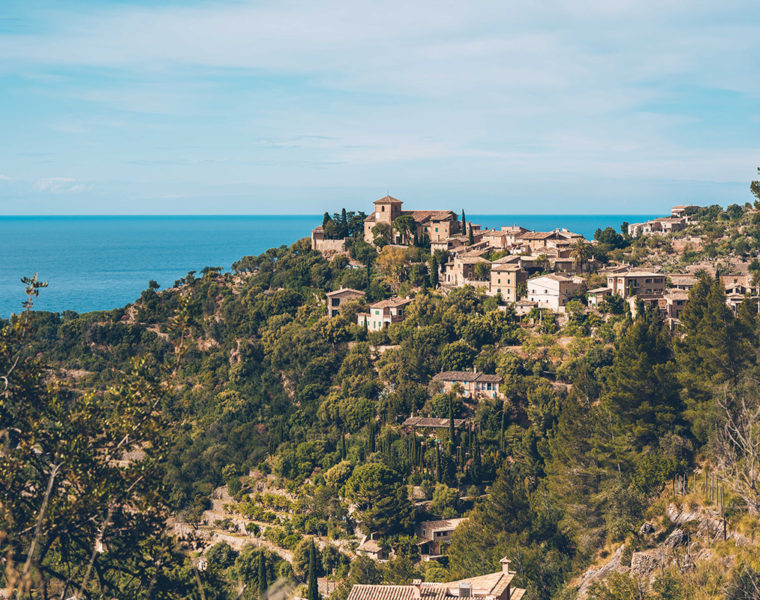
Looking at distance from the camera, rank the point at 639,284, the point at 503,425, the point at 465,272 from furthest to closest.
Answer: the point at 465,272
the point at 639,284
the point at 503,425

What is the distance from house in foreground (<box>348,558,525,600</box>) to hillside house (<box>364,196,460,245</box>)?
178 feet

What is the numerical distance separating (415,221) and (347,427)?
28637 mm

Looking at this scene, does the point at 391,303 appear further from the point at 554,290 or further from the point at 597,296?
the point at 597,296

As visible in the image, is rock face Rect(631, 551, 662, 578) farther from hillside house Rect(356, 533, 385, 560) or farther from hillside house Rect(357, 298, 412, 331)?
hillside house Rect(357, 298, 412, 331)

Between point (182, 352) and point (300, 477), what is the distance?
1729 inches

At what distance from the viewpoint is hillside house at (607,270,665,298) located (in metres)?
61.0

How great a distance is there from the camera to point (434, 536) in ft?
152

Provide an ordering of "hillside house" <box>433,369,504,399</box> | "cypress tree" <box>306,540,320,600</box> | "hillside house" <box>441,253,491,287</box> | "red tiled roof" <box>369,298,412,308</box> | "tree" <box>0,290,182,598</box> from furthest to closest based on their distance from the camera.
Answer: "hillside house" <box>441,253,491,287</box> < "red tiled roof" <box>369,298,412,308</box> < "hillside house" <box>433,369,504,399</box> < "cypress tree" <box>306,540,320,600</box> < "tree" <box>0,290,182,598</box>

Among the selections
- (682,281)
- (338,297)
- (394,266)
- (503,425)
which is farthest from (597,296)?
(338,297)

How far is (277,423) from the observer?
2520 inches

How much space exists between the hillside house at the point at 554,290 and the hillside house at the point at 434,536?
71.2 feet

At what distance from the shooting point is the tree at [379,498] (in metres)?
47.0

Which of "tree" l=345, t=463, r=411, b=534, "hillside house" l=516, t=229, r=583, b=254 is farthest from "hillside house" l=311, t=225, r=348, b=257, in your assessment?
"tree" l=345, t=463, r=411, b=534

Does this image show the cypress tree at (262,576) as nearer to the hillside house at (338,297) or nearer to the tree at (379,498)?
the tree at (379,498)
